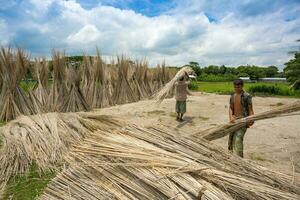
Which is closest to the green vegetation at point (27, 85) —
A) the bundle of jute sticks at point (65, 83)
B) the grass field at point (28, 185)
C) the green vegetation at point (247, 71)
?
the bundle of jute sticks at point (65, 83)

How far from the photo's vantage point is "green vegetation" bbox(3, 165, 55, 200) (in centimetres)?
375

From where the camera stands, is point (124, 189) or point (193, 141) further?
point (193, 141)

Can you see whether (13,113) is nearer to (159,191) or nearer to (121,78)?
(121,78)

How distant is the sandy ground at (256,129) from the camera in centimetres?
525

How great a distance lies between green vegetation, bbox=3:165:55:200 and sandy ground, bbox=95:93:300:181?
4.18 ft

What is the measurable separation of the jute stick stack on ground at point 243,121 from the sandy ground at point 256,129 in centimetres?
51

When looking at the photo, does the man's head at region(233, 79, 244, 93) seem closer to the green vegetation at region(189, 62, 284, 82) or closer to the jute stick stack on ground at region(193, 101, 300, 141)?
the jute stick stack on ground at region(193, 101, 300, 141)

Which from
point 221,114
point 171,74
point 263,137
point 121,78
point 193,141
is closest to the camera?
point 193,141

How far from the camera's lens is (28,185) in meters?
3.97

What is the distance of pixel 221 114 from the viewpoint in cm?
1091

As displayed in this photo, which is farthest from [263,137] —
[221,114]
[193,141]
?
[193,141]

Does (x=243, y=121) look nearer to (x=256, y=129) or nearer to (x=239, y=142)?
(x=239, y=142)

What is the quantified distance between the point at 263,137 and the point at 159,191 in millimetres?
5230

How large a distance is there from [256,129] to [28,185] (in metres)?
5.88
